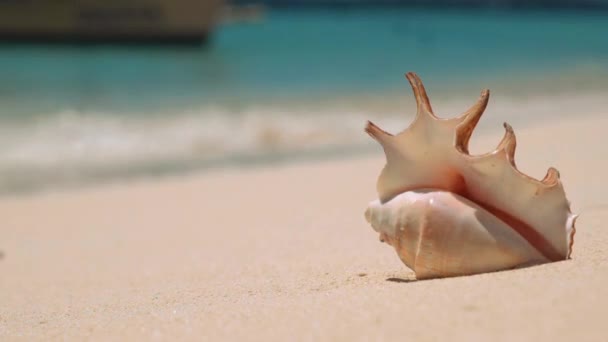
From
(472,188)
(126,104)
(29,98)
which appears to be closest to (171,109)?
(126,104)

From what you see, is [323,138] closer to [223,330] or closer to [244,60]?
[223,330]

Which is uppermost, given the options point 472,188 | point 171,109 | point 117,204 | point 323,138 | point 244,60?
point 244,60

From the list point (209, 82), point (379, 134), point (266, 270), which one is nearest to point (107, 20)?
point (209, 82)

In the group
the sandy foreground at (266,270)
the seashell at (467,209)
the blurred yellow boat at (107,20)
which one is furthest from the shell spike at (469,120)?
the blurred yellow boat at (107,20)

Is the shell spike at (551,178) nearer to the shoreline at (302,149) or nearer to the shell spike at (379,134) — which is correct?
the shell spike at (379,134)

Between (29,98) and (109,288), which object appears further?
(29,98)

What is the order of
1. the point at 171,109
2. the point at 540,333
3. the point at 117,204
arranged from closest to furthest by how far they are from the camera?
1. the point at 540,333
2. the point at 117,204
3. the point at 171,109

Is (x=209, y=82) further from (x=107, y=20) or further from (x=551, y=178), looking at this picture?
(x=551, y=178)
